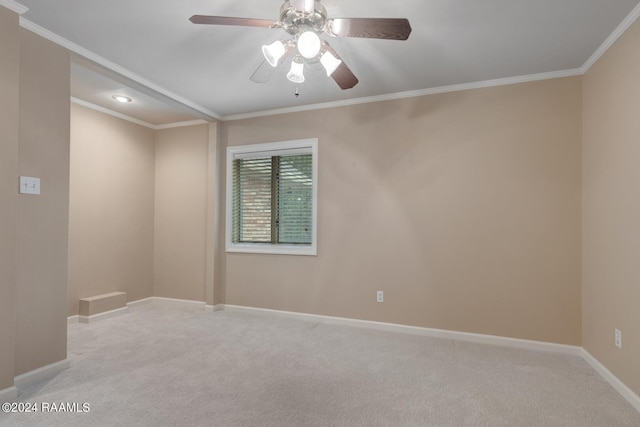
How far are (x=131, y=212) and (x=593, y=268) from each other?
517 cm

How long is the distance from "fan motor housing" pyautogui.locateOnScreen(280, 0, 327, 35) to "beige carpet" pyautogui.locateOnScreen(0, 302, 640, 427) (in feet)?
7.57

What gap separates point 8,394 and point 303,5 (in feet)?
9.78

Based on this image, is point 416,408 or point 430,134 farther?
point 430,134

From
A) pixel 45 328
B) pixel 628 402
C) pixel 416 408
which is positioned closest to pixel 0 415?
pixel 45 328

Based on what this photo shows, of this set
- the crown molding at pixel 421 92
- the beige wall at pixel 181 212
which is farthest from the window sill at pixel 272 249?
the crown molding at pixel 421 92

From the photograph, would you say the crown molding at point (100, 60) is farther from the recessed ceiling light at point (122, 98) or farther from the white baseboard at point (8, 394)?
the white baseboard at point (8, 394)

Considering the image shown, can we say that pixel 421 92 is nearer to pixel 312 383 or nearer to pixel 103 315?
pixel 312 383

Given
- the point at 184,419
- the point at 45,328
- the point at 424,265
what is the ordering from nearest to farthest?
the point at 184,419 < the point at 45,328 < the point at 424,265

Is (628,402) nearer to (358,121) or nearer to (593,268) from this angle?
(593,268)

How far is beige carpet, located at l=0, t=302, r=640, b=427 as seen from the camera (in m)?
2.04

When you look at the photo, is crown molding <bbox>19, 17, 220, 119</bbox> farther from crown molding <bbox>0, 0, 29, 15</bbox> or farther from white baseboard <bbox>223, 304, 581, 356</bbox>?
white baseboard <bbox>223, 304, 581, 356</bbox>

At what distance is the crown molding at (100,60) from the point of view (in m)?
2.50

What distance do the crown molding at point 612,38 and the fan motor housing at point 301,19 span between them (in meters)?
2.05

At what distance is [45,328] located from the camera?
2586 mm
